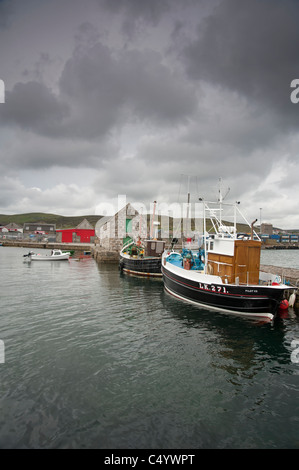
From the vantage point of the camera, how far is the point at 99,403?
802 centimetres

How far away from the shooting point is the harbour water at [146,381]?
688cm

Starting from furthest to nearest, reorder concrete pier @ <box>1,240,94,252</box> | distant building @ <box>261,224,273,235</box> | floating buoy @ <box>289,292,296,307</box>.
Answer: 1. distant building @ <box>261,224,273,235</box>
2. concrete pier @ <box>1,240,94,252</box>
3. floating buoy @ <box>289,292,296,307</box>

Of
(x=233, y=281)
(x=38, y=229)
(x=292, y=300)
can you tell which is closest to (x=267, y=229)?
(x=38, y=229)

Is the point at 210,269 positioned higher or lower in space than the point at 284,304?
higher

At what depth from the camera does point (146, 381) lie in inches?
366

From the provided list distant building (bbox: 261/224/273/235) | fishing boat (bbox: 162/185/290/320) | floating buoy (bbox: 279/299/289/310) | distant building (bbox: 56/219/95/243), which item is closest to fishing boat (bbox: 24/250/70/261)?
fishing boat (bbox: 162/185/290/320)

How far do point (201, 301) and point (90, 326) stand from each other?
335 inches

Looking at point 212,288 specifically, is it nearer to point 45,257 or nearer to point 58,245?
point 45,257

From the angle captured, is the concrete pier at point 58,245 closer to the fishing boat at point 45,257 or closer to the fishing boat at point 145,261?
the fishing boat at point 45,257

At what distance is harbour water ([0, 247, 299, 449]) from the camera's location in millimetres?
6879

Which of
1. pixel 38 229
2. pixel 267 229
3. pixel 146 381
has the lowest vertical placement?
pixel 146 381

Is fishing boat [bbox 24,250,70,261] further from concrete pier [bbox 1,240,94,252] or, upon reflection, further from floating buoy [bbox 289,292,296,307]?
floating buoy [bbox 289,292,296,307]

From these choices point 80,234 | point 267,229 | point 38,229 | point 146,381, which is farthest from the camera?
point 267,229

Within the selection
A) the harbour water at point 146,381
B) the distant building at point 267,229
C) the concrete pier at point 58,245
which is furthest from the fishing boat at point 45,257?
the distant building at point 267,229
